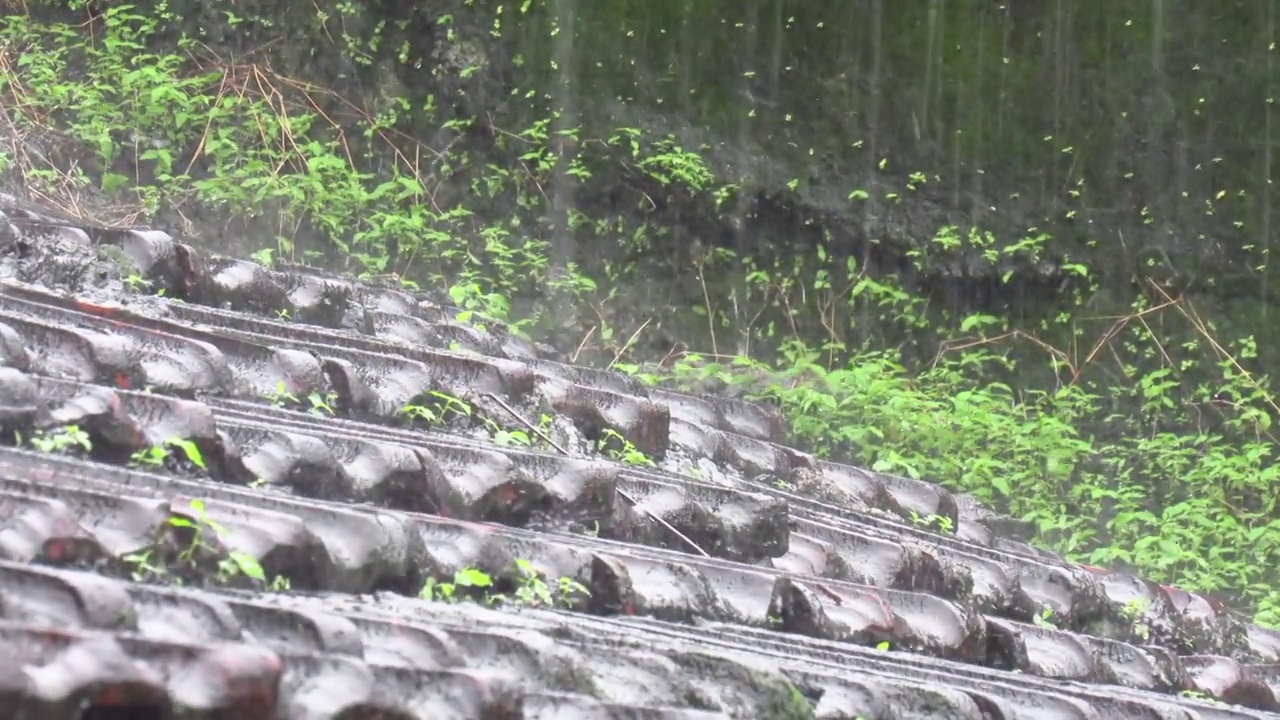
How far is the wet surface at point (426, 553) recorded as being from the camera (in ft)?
5.51

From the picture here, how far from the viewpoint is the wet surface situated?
168 cm

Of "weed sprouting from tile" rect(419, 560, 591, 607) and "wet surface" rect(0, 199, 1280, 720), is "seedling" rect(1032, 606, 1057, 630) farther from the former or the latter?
"weed sprouting from tile" rect(419, 560, 591, 607)

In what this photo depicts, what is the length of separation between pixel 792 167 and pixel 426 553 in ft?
24.3

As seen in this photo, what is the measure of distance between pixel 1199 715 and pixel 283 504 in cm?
200

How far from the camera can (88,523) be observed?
1879mm

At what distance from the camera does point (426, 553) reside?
2.34 meters

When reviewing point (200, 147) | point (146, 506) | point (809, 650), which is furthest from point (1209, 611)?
point (200, 147)

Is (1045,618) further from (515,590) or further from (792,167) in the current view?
(792,167)

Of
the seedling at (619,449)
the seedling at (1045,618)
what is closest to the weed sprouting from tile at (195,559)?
the seedling at (619,449)

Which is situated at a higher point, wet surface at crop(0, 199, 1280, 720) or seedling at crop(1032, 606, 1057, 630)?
wet surface at crop(0, 199, 1280, 720)

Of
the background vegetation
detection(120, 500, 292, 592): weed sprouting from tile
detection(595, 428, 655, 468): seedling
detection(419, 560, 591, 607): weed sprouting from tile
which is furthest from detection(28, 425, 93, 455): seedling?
the background vegetation

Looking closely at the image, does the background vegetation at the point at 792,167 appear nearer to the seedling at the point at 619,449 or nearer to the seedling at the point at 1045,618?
the seedling at the point at 1045,618

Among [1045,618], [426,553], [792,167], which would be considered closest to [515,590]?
[426,553]

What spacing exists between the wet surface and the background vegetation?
4520 millimetres
